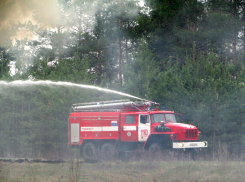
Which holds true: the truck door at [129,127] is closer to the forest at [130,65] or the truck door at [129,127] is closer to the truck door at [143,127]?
the truck door at [143,127]

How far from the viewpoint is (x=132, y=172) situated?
41.2 feet

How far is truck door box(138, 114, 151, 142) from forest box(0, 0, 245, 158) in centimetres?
360

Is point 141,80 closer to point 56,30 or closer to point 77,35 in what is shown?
point 77,35

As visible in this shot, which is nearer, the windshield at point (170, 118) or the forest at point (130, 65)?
the windshield at point (170, 118)

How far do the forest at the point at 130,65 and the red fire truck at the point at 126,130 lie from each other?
215 centimetres

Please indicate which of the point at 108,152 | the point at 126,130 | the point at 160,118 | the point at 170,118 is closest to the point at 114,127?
the point at 126,130

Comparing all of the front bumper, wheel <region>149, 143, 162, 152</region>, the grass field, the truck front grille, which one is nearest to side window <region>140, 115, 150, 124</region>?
wheel <region>149, 143, 162, 152</region>

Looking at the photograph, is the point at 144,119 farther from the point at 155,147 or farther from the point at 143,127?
the point at 155,147

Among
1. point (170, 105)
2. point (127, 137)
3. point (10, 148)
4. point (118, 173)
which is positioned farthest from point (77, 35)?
point (118, 173)

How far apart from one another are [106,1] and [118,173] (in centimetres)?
2808

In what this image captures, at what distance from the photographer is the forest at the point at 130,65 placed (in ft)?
63.5

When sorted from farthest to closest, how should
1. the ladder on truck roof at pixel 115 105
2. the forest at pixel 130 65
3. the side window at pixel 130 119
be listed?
the forest at pixel 130 65 < the ladder on truck roof at pixel 115 105 < the side window at pixel 130 119

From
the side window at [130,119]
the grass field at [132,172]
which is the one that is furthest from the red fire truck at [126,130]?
the grass field at [132,172]

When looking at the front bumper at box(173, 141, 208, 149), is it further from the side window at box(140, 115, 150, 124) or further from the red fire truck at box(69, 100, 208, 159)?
the side window at box(140, 115, 150, 124)
